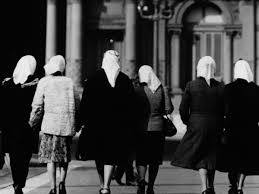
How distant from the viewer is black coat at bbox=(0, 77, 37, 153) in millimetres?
9898

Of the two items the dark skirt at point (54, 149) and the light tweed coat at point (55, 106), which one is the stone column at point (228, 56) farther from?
the dark skirt at point (54, 149)

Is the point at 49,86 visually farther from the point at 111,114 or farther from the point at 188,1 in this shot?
the point at 188,1

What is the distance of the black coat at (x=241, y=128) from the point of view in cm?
992

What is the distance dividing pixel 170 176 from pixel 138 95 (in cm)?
323

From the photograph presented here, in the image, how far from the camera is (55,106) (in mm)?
9898

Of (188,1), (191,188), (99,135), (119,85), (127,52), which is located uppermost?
(188,1)

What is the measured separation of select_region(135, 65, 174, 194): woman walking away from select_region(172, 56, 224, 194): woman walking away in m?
0.62

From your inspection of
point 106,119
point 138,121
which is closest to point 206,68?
point 138,121

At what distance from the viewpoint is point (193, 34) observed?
3089cm

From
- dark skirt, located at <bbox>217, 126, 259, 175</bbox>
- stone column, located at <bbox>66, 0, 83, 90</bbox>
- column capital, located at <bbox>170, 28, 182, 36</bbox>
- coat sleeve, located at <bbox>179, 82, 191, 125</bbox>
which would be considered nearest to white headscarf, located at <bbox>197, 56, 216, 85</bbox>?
coat sleeve, located at <bbox>179, 82, 191, 125</bbox>

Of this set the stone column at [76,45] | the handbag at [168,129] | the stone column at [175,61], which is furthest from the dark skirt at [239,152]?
the stone column at [175,61]

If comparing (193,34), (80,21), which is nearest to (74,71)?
(80,21)

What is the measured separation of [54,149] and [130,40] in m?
20.3

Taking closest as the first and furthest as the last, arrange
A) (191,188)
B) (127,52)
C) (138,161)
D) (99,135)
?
(99,135), (138,161), (191,188), (127,52)
